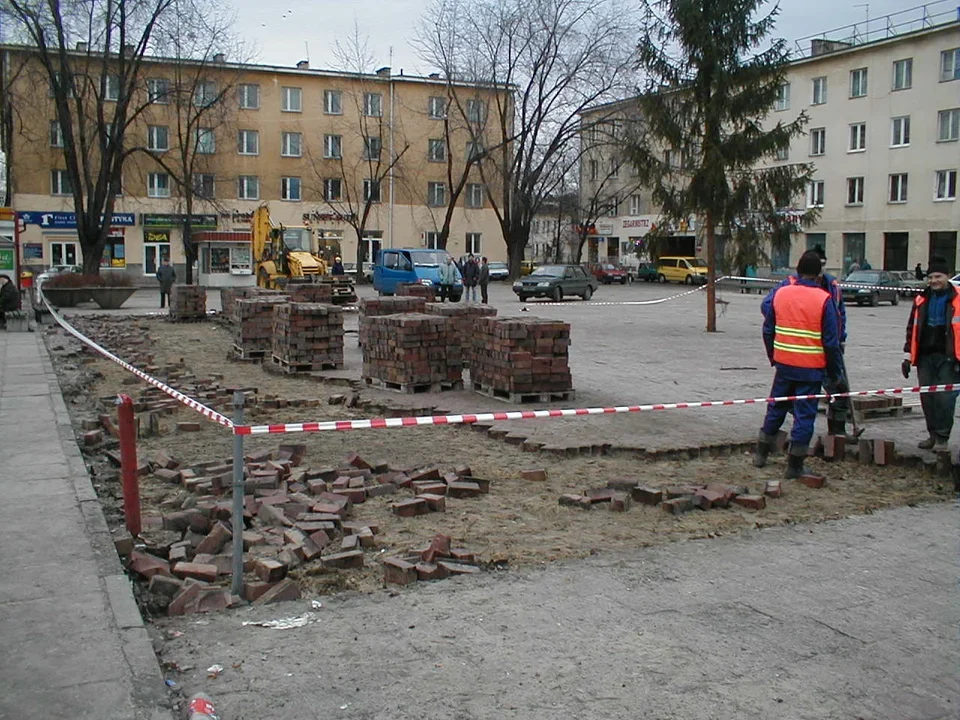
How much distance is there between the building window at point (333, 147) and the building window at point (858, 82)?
31.8 m

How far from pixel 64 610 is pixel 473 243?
2608 inches

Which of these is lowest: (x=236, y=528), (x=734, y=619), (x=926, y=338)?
(x=734, y=619)

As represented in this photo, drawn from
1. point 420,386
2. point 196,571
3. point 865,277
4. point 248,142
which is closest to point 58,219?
point 248,142

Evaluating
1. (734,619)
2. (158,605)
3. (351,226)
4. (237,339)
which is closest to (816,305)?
(734,619)

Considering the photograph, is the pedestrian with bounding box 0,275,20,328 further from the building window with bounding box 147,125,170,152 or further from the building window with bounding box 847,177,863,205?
the building window with bounding box 847,177,863,205

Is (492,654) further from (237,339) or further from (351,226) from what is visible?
(351,226)

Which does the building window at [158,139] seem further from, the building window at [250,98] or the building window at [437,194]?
the building window at [437,194]

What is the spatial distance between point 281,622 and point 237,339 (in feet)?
47.1

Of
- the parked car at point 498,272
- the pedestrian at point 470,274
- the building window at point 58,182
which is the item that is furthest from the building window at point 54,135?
the pedestrian at point 470,274

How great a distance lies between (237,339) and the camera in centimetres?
1877

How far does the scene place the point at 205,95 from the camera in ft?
183

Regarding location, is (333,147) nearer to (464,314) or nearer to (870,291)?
(870,291)

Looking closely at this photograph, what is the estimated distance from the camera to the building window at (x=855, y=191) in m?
54.0

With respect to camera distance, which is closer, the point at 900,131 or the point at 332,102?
the point at 900,131
